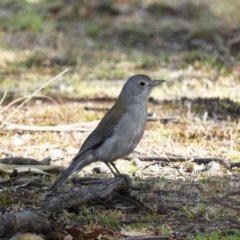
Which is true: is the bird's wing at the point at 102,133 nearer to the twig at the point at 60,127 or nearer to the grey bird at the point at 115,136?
the grey bird at the point at 115,136

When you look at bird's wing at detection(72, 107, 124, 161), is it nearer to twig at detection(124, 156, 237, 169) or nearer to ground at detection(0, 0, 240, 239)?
ground at detection(0, 0, 240, 239)

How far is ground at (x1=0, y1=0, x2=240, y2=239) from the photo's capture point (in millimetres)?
5203

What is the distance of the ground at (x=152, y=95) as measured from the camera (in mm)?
5203

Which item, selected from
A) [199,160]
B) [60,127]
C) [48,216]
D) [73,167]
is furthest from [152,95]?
[48,216]

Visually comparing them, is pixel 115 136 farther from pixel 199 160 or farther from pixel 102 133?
pixel 199 160

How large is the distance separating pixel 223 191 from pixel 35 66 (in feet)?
24.2

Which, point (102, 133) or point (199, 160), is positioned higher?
point (102, 133)

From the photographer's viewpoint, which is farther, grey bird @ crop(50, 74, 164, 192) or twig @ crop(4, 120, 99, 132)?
twig @ crop(4, 120, 99, 132)

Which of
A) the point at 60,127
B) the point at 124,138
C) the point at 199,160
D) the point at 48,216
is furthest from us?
the point at 60,127

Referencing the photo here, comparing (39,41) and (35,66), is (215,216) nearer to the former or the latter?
(35,66)

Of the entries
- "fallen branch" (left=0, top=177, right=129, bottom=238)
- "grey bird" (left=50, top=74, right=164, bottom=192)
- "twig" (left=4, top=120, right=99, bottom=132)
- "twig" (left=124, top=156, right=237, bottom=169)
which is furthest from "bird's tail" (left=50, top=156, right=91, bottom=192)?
"twig" (left=4, top=120, right=99, bottom=132)

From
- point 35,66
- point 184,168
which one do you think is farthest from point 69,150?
point 35,66

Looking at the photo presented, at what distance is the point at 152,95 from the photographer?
32.8ft

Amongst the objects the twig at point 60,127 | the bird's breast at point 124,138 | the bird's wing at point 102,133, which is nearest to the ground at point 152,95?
the twig at point 60,127
